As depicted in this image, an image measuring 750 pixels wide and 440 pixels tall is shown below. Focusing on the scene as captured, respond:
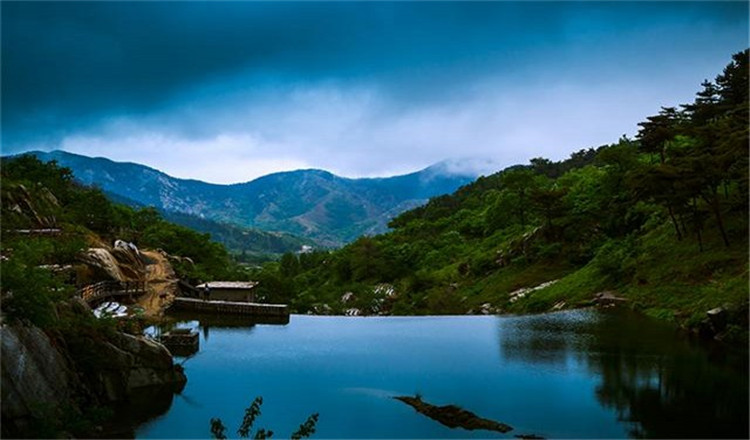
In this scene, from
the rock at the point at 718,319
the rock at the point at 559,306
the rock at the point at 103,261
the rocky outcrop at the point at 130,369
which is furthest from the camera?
the rock at the point at 559,306

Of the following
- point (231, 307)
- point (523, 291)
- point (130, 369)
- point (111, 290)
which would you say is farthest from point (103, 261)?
point (523, 291)

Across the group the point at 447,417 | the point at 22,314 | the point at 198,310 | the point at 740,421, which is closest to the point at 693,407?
the point at 740,421

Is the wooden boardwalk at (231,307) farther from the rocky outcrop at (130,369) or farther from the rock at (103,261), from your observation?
the rocky outcrop at (130,369)

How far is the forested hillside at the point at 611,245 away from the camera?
4516 cm

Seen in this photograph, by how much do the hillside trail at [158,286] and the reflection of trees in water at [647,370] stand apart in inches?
1250

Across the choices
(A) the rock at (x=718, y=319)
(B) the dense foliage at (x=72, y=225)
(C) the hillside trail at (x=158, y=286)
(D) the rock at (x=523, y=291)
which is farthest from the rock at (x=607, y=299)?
(B) the dense foliage at (x=72, y=225)

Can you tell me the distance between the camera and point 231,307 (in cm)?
5772

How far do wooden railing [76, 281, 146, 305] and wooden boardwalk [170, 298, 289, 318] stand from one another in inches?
152

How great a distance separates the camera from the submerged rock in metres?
24.5

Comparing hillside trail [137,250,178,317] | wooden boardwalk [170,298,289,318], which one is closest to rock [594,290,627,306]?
wooden boardwalk [170,298,289,318]

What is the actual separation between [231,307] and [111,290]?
10.7 m

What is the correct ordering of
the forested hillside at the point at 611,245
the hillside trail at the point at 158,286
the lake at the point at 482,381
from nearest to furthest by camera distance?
1. the lake at the point at 482,381
2. the forested hillside at the point at 611,245
3. the hillside trail at the point at 158,286

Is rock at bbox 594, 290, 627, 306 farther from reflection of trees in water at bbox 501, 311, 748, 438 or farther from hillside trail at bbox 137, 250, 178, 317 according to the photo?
hillside trail at bbox 137, 250, 178, 317

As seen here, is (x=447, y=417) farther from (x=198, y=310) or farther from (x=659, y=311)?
(x=198, y=310)
